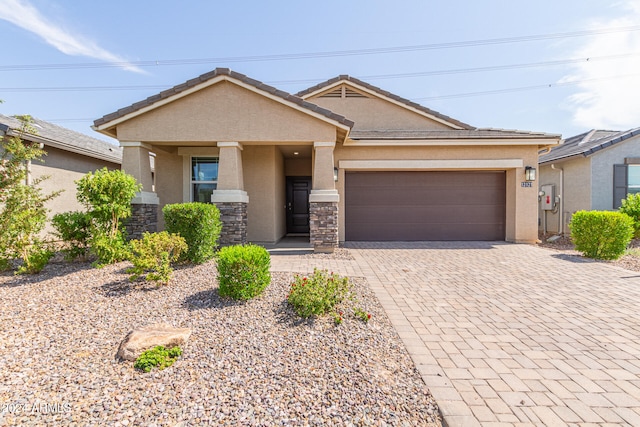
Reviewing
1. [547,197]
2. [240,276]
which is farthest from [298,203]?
[547,197]

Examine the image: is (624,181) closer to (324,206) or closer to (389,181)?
(389,181)

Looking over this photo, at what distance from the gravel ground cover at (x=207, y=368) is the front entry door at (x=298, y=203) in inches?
319

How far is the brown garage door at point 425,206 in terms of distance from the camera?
9.78 metres

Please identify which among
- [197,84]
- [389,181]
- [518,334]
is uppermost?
[197,84]

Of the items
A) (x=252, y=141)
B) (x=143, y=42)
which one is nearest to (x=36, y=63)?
(x=143, y=42)

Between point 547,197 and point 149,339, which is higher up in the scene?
point 547,197

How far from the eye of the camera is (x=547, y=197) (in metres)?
12.6

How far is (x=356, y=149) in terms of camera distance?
9.41 m

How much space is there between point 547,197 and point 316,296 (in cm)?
1348

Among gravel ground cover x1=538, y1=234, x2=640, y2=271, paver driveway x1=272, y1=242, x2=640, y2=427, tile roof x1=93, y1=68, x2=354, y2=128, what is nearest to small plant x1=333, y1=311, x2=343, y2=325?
paver driveway x1=272, y1=242, x2=640, y2=427

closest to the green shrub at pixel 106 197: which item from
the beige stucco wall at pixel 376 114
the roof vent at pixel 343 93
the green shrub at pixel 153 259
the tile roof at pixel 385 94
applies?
the green shrub at pixel 153 259

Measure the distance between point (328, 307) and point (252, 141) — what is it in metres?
5.44

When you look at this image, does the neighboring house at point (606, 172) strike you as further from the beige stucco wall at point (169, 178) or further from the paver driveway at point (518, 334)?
the beige stucco wall at point (169, 178)

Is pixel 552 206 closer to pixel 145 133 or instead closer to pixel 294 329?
pixel 294 329
